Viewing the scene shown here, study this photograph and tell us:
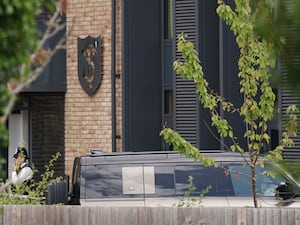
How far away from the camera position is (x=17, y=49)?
199 inches

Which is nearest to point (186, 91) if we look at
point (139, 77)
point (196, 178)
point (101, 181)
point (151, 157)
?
point (139, 77)

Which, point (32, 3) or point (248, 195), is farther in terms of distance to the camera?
point (248, 195)

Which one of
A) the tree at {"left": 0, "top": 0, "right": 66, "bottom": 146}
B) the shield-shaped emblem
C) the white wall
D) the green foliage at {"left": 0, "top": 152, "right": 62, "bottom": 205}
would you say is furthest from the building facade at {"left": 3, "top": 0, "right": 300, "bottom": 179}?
the tree at {"left": 0, "top": 0, "right": 66, "bottom": 146}

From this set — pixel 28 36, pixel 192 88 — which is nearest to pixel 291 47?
pixel 28 36

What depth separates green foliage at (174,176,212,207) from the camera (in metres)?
13.9

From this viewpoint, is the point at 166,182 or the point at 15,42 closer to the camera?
the point at 15,42

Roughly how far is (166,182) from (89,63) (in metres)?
8.42

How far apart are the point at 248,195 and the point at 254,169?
641 millimetres

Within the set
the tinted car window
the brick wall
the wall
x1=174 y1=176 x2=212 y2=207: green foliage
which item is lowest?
the wall

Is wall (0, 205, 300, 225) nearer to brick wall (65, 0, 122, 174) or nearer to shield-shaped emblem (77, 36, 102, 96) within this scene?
brick wall (65, 0, 122, 174)

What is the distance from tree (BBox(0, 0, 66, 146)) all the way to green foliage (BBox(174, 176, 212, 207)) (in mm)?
8826

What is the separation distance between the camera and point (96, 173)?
46.1ft

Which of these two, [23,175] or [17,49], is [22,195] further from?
[17,49]

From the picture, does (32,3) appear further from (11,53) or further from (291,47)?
(291,47)
